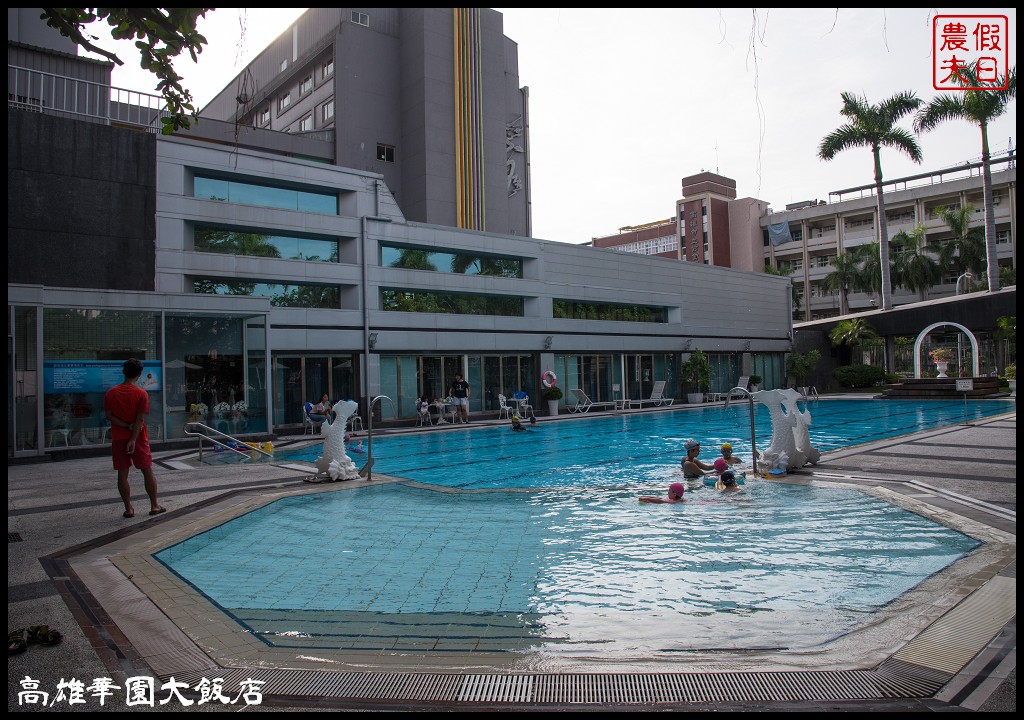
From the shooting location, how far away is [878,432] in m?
16.7

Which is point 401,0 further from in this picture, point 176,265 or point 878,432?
point 176,265

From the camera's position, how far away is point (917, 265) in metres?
52.1

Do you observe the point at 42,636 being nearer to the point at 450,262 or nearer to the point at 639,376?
the point at 450,262

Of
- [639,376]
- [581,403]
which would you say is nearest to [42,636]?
[581,403]

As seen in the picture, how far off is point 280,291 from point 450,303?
21.9 ft

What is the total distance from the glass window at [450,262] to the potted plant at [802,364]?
19.8 meters

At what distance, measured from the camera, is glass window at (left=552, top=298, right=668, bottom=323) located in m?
29.6

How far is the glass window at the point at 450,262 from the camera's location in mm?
→ 24406

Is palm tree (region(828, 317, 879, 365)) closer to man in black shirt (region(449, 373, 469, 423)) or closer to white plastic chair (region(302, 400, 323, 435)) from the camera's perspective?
man in black shirt (region(449, 373, 469, 423))

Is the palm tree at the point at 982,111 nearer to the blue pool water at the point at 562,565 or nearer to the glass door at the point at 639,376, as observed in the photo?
the glass door at the point at 639,376

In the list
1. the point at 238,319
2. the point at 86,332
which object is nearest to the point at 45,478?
the point at 86,332

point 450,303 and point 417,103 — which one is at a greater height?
point 417,103

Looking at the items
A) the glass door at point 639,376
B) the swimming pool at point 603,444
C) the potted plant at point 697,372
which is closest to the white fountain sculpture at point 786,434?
the swimming pool at point 603,444

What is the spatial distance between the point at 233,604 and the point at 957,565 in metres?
5.81
